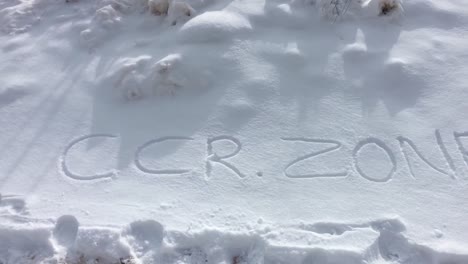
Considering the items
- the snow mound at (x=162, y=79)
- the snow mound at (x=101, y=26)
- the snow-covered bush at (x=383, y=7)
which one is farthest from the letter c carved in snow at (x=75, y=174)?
the snow-covered bush at (x=383, y=7)

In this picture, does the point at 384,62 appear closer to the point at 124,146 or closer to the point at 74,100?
the point at 124,146

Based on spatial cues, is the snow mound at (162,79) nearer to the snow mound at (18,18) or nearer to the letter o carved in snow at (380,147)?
the letter o carved in snow at (380,147)

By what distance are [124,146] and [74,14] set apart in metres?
1.49

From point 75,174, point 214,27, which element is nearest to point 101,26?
point 214,27

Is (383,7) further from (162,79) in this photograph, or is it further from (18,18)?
(18,18)

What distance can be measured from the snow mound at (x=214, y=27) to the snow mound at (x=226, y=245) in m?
1.38

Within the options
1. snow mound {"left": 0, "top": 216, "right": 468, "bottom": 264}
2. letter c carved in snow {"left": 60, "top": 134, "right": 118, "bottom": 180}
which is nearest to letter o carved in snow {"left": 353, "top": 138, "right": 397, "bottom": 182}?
snow mound {"left": 0, "top": 216, "right": 468, "bottom": 264}

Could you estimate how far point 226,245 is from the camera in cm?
227

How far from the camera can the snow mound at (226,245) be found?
2189 mm

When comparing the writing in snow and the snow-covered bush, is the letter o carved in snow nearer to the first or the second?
the writing in snow

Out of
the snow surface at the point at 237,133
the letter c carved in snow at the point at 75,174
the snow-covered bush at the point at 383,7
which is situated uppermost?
the snow-covered bush at the point at 383,7

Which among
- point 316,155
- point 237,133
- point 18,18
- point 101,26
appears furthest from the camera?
point 18,18

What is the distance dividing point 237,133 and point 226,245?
2.49 feet

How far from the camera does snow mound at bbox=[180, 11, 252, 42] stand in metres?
3.12
